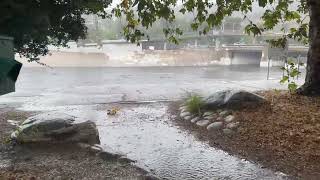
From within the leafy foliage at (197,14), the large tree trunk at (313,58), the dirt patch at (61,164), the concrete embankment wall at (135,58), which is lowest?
the concrete embankment wall at (135,58)

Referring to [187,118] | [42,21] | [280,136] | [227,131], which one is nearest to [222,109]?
[187,118]

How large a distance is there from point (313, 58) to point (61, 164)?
7.67 m

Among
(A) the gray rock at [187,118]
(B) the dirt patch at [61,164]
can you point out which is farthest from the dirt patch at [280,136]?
(B) the dirt patch at [61,164]

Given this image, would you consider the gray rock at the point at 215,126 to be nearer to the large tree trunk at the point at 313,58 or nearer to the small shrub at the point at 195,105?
the small shrub at the point at 195,105

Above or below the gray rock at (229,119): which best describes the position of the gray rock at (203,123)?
below

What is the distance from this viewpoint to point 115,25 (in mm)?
66938

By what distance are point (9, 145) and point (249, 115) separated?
5420mm

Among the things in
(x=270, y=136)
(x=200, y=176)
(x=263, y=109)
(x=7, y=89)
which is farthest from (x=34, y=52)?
(x=263, y=109)

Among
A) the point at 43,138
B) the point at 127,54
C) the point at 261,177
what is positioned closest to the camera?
the point at 261,177

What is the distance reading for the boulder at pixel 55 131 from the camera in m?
8.09

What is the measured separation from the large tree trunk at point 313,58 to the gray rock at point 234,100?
1554 mm

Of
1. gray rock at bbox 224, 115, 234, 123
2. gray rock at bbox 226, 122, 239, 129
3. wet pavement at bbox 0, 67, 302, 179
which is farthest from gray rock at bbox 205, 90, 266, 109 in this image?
wet pavement at bbox 0, 67, 302, 179

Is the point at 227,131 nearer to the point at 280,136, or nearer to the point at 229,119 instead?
the point at 229,119

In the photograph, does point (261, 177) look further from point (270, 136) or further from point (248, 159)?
point (270, 136)
